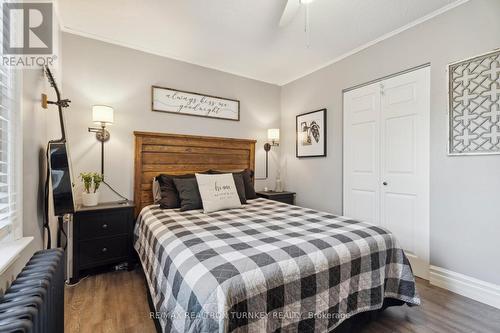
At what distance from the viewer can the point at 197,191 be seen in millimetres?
2475

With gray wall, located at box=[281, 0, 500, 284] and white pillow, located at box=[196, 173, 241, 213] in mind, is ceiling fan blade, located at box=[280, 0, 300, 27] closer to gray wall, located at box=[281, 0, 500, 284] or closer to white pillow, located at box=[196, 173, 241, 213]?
gray wall, located at box=[281, 0, 500, 284]

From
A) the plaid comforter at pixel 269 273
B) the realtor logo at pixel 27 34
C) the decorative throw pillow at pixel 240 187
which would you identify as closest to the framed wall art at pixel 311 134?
the decorative throw pillow at pixel 240 187

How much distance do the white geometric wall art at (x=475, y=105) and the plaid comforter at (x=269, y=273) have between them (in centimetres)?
119

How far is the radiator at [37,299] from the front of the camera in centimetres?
75

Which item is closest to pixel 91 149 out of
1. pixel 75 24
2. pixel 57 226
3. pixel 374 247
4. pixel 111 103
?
pixel 111 103

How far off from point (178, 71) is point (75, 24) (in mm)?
1132

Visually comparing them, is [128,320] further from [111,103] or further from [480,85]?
[480,85]

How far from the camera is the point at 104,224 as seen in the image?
232 cm

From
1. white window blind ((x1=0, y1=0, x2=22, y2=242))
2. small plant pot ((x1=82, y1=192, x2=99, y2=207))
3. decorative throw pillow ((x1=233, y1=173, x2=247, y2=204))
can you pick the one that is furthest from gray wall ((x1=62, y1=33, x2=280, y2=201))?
white window blind ((x1=0, y1=0, x2=22, y2=242))

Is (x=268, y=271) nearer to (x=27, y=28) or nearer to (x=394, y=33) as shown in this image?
(x=27, y=28)

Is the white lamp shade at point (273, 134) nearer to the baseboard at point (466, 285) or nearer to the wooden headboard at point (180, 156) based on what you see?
the wooden headboard at point (180, 156)

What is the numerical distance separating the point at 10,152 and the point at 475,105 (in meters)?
3.29

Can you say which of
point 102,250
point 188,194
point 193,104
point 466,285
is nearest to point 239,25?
point 193,104

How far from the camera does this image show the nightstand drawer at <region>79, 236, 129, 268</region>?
7.34ft
